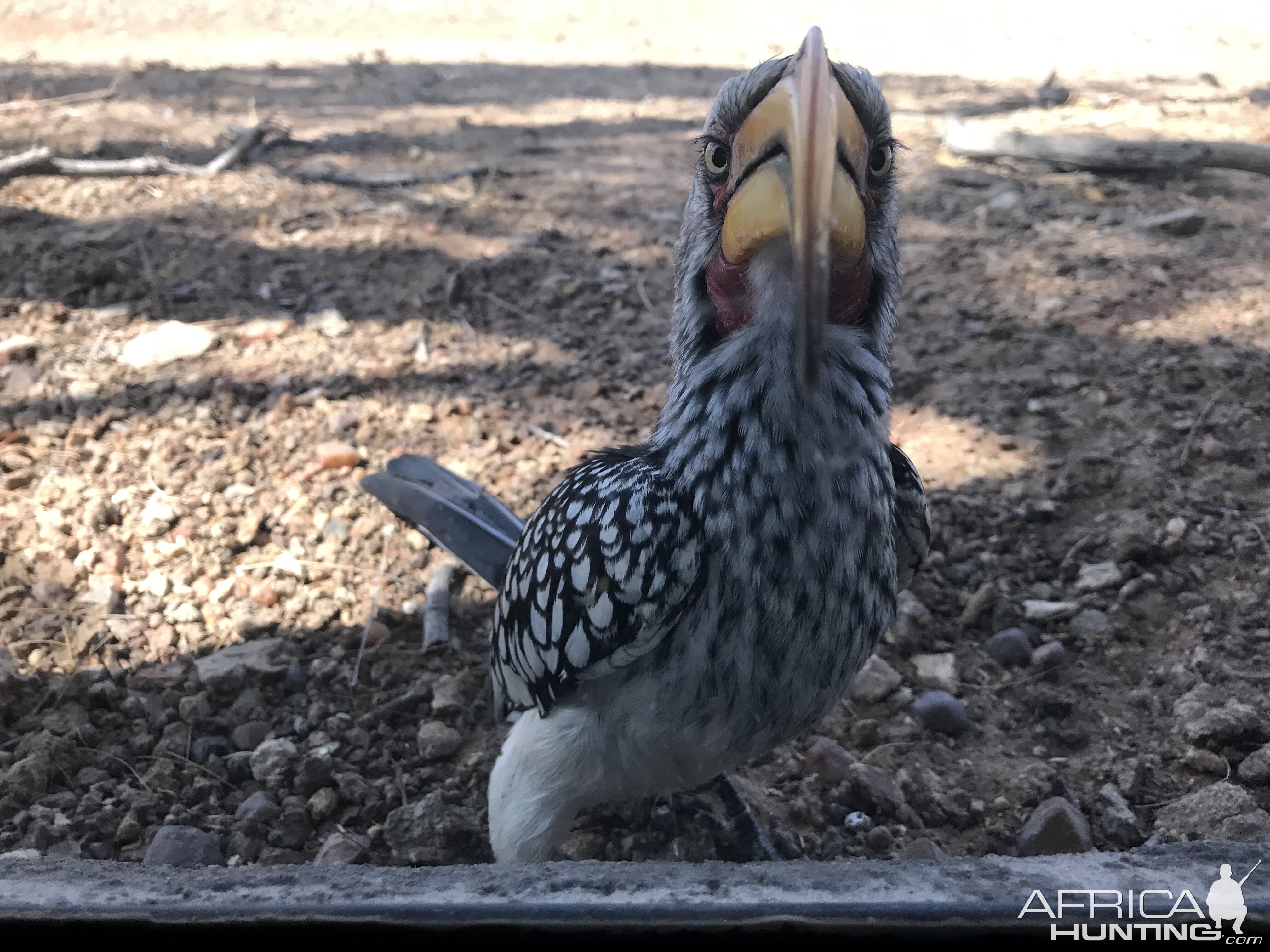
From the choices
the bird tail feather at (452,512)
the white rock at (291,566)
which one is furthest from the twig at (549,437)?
the white rock at (291,566)

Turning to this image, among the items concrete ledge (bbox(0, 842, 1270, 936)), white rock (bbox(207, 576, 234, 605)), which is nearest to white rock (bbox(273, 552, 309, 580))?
white rock (bbox(207, 576, 234, 605))

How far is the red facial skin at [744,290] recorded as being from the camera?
150 centimetres

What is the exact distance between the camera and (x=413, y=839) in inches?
78.9

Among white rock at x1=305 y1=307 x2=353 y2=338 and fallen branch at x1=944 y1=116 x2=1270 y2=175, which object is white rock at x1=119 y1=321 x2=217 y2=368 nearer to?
white rock at x1=305 y1=307 x2=353 y2=338

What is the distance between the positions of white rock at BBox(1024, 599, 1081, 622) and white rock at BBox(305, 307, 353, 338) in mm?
2777

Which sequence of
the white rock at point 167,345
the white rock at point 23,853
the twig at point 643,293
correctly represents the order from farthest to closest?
the twig at point 643,293
the white rock at point 167,345
the white rock at point 23,853

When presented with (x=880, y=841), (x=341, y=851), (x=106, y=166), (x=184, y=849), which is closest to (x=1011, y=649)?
(x=880, y=841)

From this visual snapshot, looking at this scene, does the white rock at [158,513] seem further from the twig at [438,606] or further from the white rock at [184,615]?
the twig at [438,606]

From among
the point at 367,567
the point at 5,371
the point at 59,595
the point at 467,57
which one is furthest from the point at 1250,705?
the point at 467,57

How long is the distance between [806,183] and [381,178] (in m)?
4.49

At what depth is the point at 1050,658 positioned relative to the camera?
7.62 feet

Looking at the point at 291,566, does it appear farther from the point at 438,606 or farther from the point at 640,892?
the point at 640,892

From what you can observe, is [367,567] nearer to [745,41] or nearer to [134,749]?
[134,749]

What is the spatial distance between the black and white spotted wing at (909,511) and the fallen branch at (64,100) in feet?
22.4
